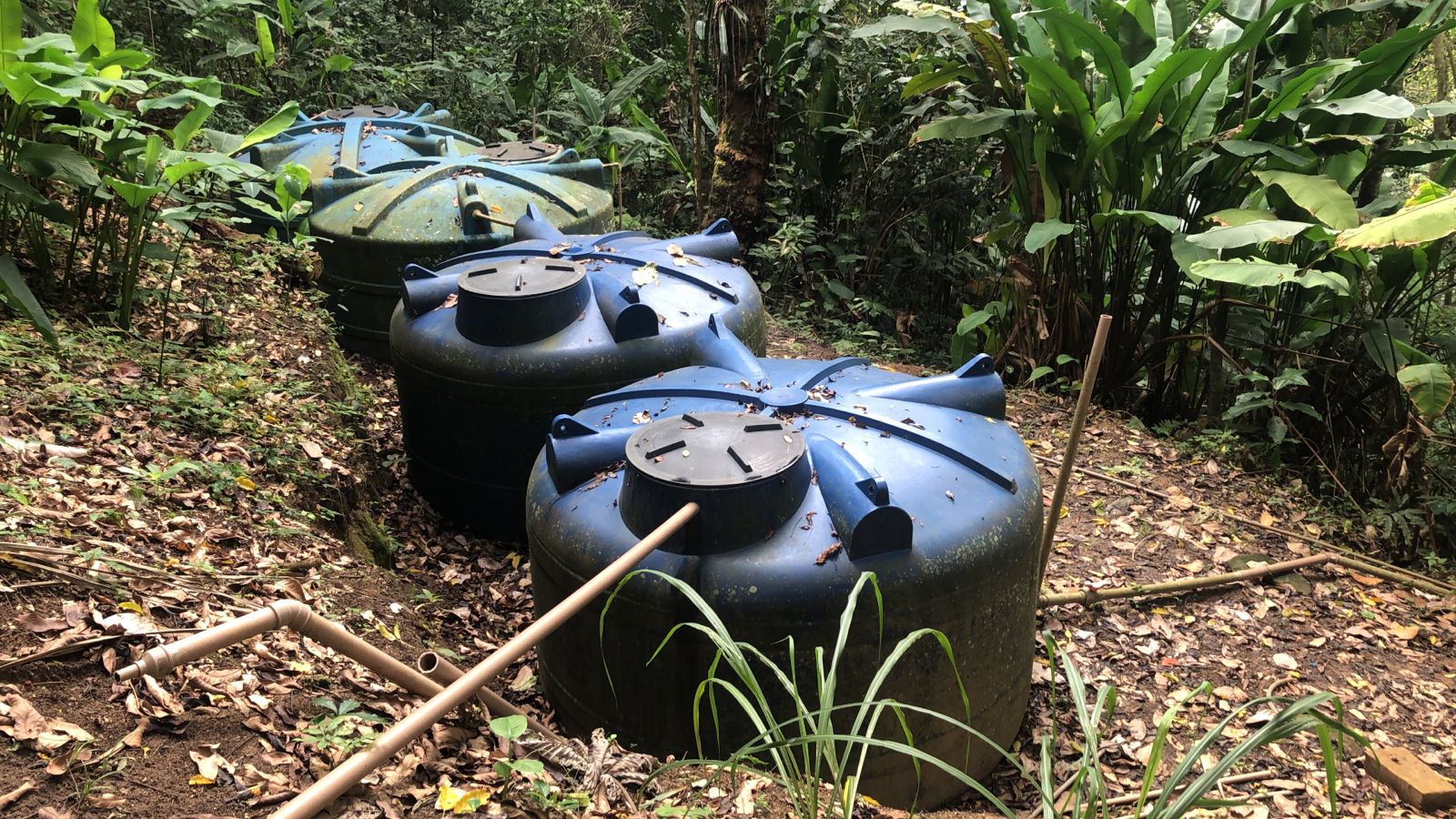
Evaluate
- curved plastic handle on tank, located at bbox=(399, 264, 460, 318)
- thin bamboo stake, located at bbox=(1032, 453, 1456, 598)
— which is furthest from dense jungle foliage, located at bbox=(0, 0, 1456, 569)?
curved plastic handle on tank, located at bbox=(399, 264, 460, 318)

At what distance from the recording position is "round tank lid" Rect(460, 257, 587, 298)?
443 centimetres

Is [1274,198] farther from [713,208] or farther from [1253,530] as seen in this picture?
[713,208]

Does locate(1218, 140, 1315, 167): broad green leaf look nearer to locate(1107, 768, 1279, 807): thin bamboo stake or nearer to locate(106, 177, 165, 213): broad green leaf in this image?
locate(1107, 768, 1279, 807): thin bamboo stake

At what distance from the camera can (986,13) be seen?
21.8 ft

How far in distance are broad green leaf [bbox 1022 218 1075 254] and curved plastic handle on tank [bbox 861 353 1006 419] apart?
7.74 ft

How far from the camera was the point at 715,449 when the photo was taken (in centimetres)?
296

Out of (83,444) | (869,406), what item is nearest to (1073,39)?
(869,406)

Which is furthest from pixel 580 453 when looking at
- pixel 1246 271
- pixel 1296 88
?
pixel 1296 88

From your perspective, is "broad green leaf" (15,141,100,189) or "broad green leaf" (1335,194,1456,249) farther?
"broad green leaf" (1335,194,1456,249)

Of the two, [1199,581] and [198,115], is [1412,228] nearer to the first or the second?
[1199,581]

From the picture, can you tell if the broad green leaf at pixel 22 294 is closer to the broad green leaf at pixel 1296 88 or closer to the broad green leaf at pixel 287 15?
the broad green leaf at pixel 1296 88

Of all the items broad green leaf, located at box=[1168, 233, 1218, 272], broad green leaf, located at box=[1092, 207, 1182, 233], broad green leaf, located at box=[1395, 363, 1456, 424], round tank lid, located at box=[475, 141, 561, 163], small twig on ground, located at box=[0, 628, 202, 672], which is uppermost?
round tank lid, located at box=[475, 141, 561, 163]

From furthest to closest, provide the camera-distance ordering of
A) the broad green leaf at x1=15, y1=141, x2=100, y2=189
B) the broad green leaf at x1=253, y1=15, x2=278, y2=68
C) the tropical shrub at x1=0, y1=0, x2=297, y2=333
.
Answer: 1. the broad green leaf at x1=253, y1=15, x2=278, y2=68
2. the broad green leaf at x1=15, y1=141, x2=100, y2=189
3. the tropical shrub at x1=0, y1=0, x2=297, y2=333

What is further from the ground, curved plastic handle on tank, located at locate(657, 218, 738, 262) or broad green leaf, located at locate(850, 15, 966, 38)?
broad green leaf, located at locate(850, 15, 966, 38)
